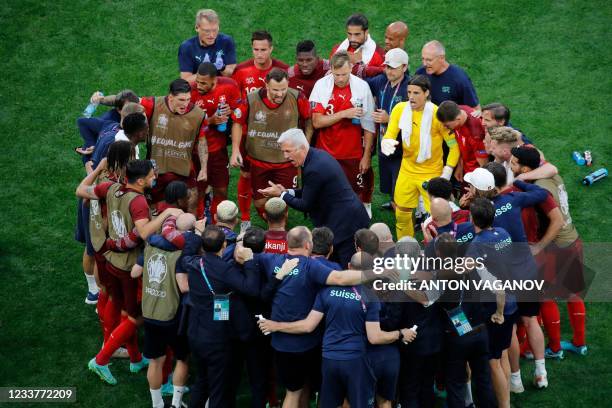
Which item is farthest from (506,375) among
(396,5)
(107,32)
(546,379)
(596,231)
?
(107,32)

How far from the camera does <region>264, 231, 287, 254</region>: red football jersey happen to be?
6.91 meters

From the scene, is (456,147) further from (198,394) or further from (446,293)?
(198,394)

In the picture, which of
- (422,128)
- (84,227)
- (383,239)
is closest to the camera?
(383,239)

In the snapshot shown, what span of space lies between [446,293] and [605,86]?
241 inches

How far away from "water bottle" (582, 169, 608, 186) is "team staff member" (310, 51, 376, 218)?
8.40 feet

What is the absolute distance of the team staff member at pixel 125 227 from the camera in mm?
7164

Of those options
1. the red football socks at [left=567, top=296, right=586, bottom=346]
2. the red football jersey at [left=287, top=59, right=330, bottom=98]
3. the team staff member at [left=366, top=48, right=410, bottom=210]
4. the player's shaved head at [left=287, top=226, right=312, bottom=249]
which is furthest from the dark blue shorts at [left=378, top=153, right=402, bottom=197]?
the player's shaved head at [left=287, top=226, right=312, bottom=249]

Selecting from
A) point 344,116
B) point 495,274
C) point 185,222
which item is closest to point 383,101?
point 344,116

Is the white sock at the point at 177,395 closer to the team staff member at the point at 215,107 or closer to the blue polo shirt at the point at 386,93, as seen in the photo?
the team staff member at the point at 215,107

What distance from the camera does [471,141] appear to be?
8.30 meters

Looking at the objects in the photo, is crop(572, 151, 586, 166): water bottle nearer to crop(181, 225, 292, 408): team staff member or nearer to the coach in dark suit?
the coach in dark suit

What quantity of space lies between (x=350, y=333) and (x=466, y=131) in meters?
2.88

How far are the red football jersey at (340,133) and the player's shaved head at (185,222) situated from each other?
259cm

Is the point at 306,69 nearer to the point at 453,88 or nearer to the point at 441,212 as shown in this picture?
the point at 453,88
